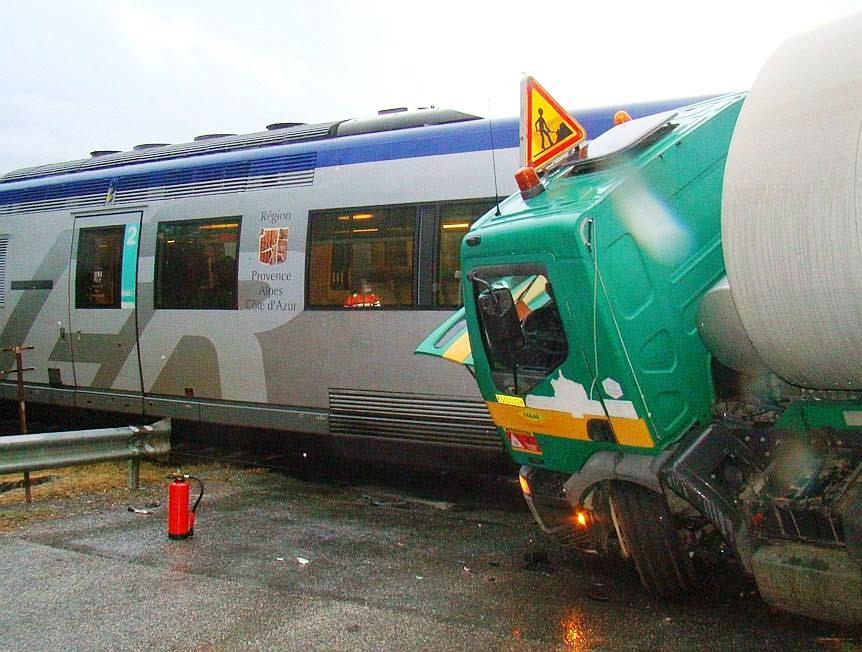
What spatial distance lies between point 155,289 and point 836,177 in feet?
26.7

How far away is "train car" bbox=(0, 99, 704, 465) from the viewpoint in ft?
26.7

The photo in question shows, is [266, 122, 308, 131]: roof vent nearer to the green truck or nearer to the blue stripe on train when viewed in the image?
the blue stripe on train

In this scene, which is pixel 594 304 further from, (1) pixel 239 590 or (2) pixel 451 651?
(1) pixel 239 590

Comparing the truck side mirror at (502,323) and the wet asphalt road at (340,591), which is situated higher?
the truck side mirror at (502,323)

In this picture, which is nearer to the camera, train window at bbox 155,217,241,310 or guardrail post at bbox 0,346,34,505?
train window at bbox 155,217,241,310

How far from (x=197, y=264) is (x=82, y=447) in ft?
8.56

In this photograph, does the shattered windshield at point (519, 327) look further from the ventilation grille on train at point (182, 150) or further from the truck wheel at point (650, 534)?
the ventilation grille on train at point (182, 150)

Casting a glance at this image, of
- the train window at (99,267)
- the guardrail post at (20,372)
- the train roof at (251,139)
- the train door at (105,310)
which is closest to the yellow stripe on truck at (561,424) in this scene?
the train roof at (251,139)

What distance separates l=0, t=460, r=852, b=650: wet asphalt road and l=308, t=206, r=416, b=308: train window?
6.79ft

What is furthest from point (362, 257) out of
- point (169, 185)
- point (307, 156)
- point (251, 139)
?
point (169, 185)

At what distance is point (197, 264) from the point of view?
998cm

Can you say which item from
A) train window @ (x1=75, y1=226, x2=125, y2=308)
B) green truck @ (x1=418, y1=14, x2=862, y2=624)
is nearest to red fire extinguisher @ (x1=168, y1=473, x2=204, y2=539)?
green truck @ (x1=418, y1=14, x2=862, y2=624)

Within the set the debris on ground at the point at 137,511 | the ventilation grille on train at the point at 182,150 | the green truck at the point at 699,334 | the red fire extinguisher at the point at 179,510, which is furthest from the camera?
the ventilation grille on train at the point at 182,150

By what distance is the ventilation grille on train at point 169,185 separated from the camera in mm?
9391
